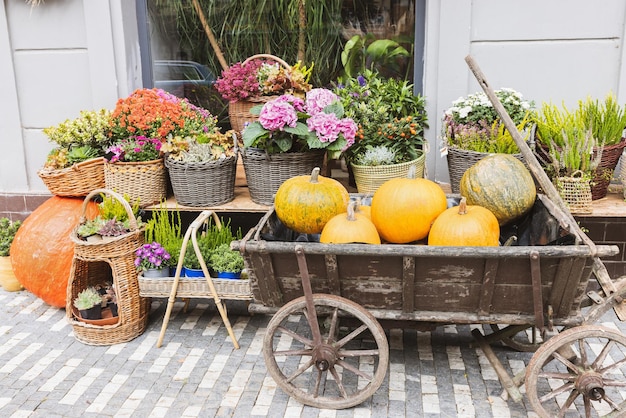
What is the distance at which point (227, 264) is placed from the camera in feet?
13.1

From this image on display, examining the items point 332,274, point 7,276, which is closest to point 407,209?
point 332,274

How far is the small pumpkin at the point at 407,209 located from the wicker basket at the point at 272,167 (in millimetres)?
1007

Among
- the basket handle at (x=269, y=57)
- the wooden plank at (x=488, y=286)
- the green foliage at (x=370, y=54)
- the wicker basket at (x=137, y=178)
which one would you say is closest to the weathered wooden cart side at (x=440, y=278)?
the wooden plank at (x=488, y=286)

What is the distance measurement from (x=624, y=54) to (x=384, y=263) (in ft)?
8.92

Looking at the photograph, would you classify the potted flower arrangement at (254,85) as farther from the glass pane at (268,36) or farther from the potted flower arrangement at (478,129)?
the potted flower arrangement at (478,129)

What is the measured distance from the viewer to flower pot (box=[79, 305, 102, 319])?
4.04 m

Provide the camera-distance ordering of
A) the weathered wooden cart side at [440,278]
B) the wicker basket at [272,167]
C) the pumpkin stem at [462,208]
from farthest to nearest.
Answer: the wicker basket at [272,167], the pumpkin stem at [462,208], the weathered wooden cart side at [440,278]

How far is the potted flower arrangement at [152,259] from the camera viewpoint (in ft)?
13.0

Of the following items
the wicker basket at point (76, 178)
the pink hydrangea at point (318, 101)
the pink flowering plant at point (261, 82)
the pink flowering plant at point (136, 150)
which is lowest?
the wicker basket at point (76, 178)

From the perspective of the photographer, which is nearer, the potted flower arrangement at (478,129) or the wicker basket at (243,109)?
the potted flower arrangement at (478,129)

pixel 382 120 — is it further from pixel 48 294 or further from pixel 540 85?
pixel 48 294

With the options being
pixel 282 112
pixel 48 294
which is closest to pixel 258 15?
pixel 282 112

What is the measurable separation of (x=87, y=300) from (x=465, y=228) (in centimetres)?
261

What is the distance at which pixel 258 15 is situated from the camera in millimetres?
5117
